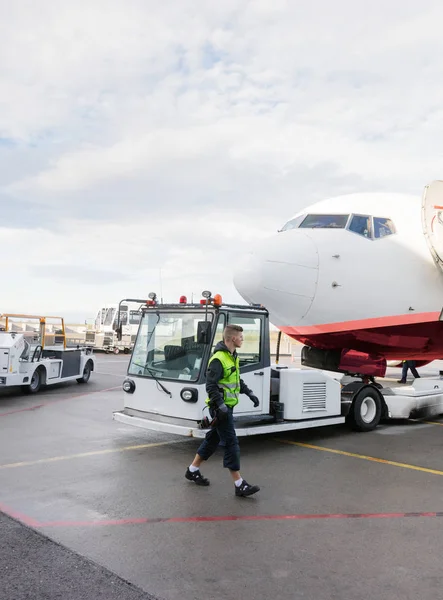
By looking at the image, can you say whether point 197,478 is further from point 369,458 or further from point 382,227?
point 382,227

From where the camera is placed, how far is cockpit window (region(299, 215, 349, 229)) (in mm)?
10297

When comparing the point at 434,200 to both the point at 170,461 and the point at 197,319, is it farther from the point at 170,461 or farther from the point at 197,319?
the point at 170,461

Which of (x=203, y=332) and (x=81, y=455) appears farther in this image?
(x=81, y=455)

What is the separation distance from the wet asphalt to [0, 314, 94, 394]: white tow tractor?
487 cm

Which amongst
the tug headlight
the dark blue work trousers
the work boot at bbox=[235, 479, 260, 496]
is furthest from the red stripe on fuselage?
the work boot at bbox=[235, 479, 260, 496]

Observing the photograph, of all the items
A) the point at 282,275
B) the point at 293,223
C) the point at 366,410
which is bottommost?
the point at 366,410

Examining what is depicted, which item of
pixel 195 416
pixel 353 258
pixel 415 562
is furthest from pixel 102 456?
pixel 353 258

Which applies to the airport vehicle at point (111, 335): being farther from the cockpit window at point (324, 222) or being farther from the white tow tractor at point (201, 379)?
the white tow tractor at point (201, 379)

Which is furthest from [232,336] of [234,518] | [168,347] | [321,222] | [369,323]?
[321,222]

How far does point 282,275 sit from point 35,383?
8.56m

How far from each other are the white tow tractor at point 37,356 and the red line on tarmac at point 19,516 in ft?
28.0

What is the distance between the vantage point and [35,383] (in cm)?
1489

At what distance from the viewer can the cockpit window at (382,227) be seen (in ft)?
33.9

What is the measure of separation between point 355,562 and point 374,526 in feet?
2.97
